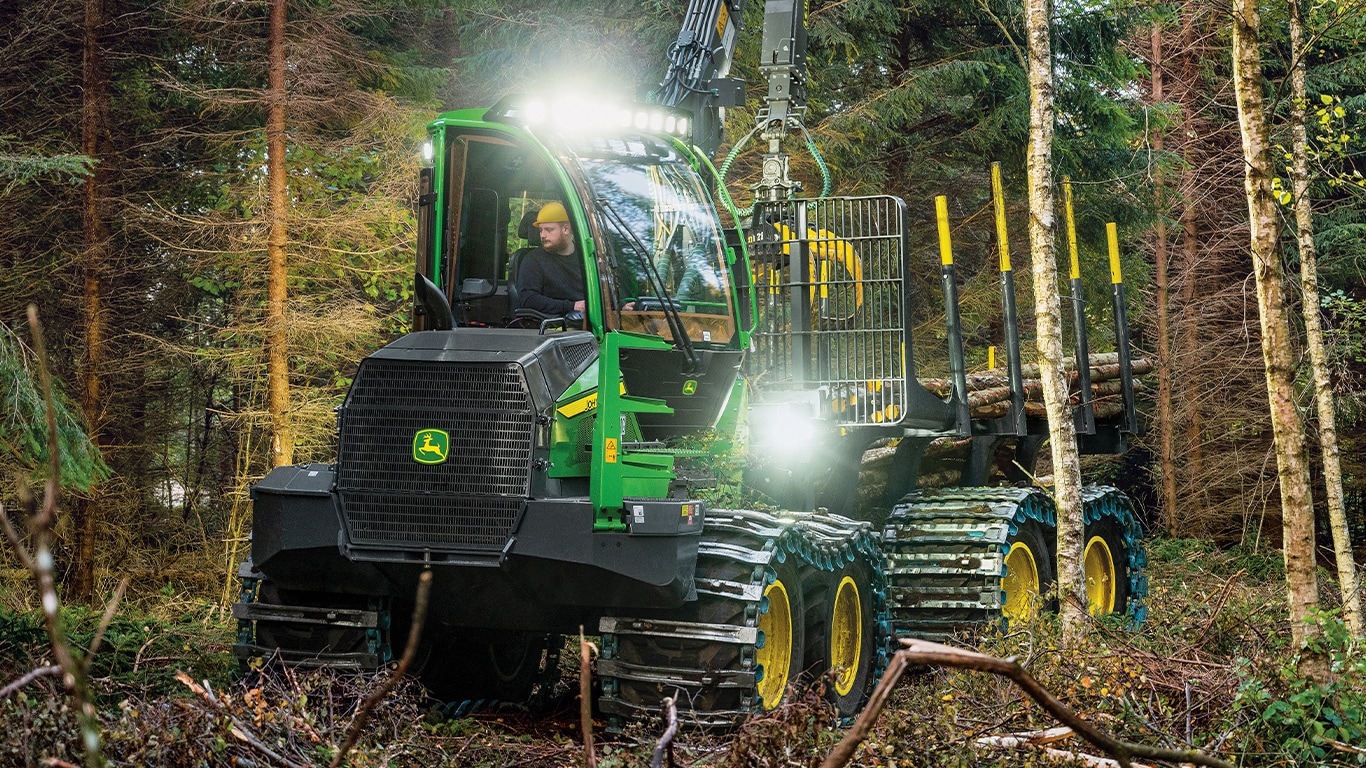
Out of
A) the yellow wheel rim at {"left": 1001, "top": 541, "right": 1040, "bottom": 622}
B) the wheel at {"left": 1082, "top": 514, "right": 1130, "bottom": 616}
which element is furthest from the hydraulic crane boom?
the wheel at {"left": 1082, "top": 514, "right": 1130, "bottom": 616}

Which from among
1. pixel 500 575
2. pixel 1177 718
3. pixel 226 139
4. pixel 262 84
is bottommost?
pixel 1177 718

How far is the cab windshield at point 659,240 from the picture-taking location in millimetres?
6656

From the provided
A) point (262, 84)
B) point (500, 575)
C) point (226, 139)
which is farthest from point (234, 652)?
point (262, 84)

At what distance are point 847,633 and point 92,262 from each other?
10.7 meters

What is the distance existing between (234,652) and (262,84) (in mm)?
11205

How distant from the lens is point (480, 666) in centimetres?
802

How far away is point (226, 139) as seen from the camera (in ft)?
49.9

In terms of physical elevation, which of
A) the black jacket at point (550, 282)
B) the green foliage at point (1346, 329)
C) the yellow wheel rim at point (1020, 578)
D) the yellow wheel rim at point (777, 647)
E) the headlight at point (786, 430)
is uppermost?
the green foliage at point (1346, 329)

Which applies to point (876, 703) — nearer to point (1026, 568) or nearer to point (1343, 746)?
point (1343, 746)

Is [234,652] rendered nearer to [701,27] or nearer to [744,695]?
[744,695]

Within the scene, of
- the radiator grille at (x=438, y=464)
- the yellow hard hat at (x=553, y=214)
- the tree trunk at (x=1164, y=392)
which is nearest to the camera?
the radiator grille at (x=438, y=464)

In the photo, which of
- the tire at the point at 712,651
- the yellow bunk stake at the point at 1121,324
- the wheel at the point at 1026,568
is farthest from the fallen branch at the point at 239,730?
the yellow bunk stake at the point at 1121,324

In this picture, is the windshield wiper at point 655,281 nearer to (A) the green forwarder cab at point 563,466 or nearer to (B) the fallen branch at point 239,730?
(A) the green forwarder cab at point 563,466

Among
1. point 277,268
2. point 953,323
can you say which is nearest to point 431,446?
point 953,323
